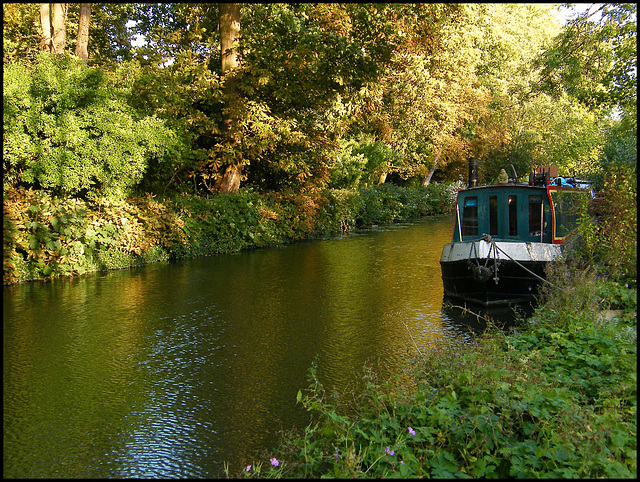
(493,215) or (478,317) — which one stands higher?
(493,215)

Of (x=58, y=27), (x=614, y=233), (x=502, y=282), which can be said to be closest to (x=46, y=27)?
(x=58, y=27)

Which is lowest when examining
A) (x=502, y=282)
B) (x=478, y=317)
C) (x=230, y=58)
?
(x=478, y=317)

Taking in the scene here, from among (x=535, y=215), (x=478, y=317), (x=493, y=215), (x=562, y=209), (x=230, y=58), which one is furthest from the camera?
(x=230, y=58)

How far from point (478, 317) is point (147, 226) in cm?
1068

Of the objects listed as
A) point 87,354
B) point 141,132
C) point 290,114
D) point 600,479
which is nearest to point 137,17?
point 290,114

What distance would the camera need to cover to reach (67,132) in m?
15.4

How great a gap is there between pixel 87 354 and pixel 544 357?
650 centimetres

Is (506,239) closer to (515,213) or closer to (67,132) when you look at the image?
(515,213)

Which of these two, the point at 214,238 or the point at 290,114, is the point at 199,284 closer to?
the point at 214,238

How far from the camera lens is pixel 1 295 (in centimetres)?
1266

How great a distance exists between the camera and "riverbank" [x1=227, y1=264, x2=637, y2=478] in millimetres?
4523

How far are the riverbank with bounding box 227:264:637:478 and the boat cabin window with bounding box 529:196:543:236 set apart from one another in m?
6.77

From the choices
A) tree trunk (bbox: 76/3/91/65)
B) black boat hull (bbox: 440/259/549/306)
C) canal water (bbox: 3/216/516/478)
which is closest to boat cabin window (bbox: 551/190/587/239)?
black boat hull (bbox: 440/259/549/306)

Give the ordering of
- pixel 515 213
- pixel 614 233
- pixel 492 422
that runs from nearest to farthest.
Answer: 1. pixel 492 422
2. pixel 614 233
3. pixel 515 213
